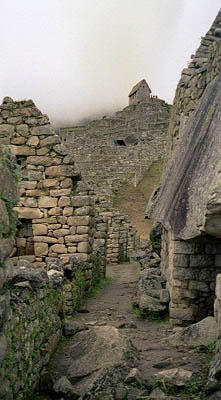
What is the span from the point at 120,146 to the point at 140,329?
32.9 m

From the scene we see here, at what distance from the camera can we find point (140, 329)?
22.0 feet

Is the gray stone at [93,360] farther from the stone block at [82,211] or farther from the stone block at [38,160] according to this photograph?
the stone block at [38,160]

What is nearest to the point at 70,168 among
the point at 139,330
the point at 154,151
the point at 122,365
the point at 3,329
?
the point at 139,330

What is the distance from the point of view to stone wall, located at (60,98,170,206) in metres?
36.2

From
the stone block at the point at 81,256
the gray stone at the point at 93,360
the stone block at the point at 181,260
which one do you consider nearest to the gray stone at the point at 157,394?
the gray stone at the point at 93,360

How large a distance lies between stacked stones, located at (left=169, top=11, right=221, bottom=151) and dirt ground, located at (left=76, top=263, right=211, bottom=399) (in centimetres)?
443

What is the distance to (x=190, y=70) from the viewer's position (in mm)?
10242

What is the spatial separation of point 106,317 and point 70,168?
3432 millimetres

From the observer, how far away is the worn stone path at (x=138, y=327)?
4.68 m

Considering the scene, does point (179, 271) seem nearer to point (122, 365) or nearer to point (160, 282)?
Result: point (160, 282)

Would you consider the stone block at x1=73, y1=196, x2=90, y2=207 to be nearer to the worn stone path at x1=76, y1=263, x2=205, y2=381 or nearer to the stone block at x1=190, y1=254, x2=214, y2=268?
the worn stone path at x1=76, y1=263, x2=205, y2=381

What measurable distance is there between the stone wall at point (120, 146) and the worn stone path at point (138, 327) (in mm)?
16631

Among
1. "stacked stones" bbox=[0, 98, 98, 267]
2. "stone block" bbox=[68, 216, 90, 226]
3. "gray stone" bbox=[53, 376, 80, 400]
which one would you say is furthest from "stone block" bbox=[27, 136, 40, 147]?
"gray stone" bbox=[53, 376, 80, 400]

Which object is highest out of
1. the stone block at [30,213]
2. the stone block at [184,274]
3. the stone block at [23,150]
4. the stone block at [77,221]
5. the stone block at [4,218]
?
the stone block at [23,150]
